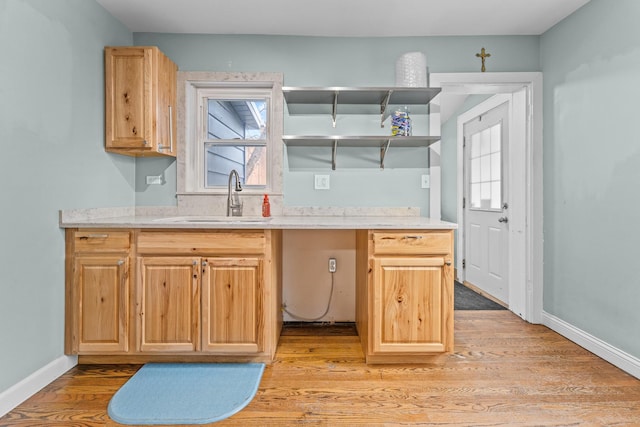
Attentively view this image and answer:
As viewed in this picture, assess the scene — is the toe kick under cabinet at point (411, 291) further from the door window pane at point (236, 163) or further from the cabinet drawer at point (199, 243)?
the door window pane at point (236, 163)

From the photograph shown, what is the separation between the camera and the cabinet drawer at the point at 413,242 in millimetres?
2016

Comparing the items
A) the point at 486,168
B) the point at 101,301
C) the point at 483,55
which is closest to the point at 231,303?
the point at 101,301

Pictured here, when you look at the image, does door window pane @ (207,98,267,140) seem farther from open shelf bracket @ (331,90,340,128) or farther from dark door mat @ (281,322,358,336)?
dark door mat @ (281,322,358,336)

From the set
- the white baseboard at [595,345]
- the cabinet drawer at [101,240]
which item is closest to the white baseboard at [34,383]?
the cabinet drawer at [101,240]

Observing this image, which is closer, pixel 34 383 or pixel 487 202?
pixel 34 383

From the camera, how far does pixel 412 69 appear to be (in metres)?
2.51

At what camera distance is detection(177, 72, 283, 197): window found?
2678 mm

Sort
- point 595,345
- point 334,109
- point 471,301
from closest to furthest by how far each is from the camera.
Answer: point 595,345
point 334,109
point 471,301

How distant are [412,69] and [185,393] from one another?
8.10ft

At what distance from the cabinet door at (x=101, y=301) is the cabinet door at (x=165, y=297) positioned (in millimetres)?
103

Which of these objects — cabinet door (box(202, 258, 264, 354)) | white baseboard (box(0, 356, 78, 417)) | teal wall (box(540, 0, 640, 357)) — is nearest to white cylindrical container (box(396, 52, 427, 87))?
teal wall (box(540, 0, 640, 357))

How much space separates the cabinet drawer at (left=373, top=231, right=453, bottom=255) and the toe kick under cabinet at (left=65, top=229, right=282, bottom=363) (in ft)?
2.16

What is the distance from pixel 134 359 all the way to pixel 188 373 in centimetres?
38

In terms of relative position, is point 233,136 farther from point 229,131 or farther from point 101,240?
point 101,240
